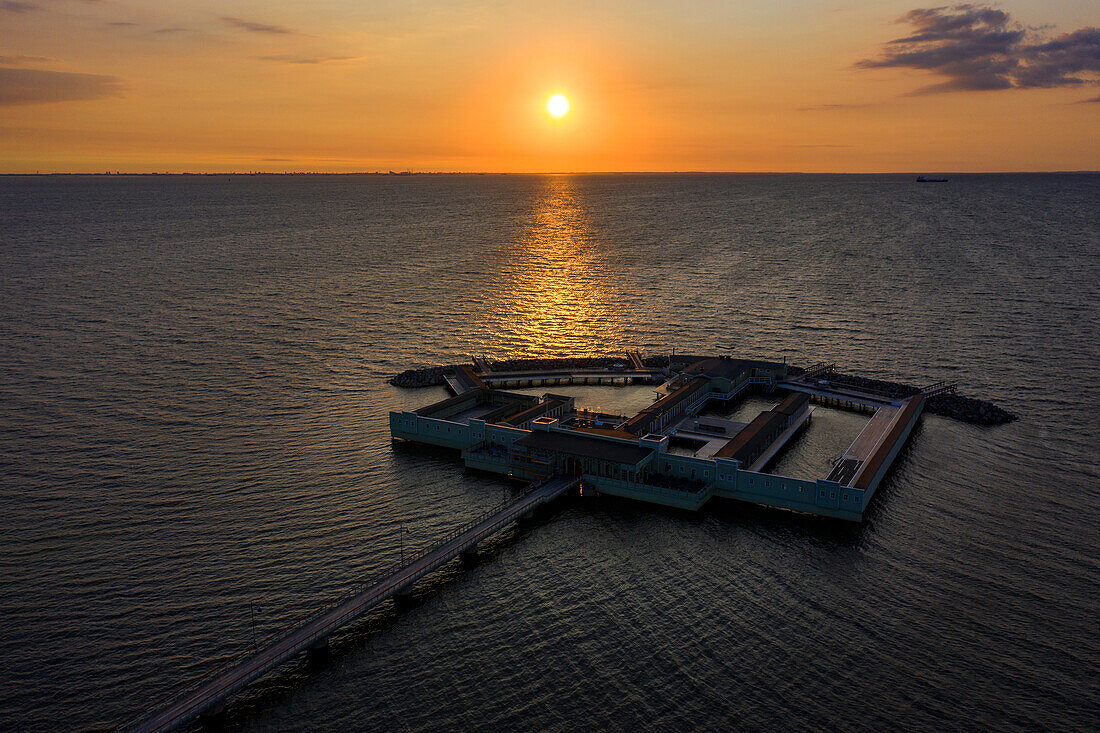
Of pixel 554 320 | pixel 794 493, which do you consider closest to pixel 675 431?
pixel 794 493

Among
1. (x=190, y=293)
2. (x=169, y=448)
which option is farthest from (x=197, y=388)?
(x=190, y=293)

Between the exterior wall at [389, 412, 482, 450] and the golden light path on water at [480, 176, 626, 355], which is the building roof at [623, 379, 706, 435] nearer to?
the exterior wall at [389, 412, 482, 450]

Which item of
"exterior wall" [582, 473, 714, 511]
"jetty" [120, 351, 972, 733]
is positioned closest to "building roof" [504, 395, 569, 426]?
"jetty" [120, 351, 972, 733]

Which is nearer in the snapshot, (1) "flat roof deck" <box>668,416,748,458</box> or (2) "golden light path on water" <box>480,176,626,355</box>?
(1) "flat roof deck" <box>668,416,748,458</box>

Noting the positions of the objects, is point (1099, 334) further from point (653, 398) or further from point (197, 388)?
point (197, 388)

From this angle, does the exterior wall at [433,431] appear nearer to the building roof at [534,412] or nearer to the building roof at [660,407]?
the building roof at [534,412]

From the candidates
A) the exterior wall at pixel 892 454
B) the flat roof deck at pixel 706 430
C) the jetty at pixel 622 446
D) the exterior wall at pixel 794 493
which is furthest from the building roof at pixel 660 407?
the exterior wall at pixel 892 454

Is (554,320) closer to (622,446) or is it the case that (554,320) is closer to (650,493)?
(622,446)
